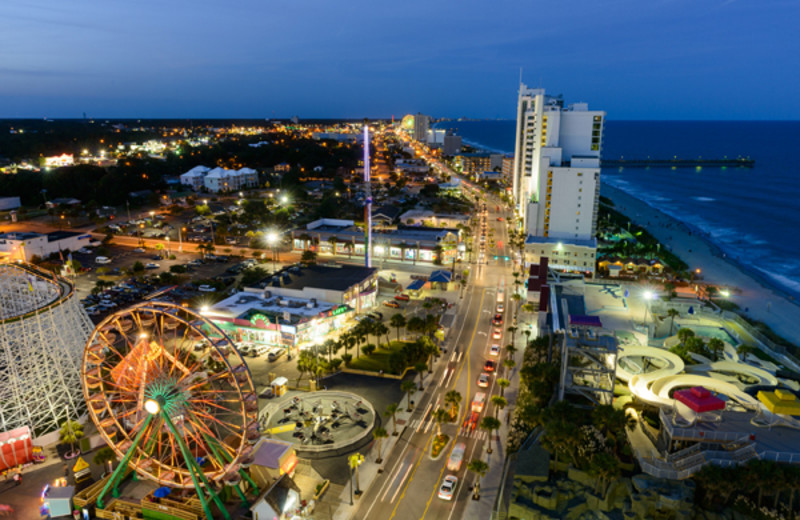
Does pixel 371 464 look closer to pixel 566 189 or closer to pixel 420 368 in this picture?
pixel 420 368

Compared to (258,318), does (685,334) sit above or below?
above

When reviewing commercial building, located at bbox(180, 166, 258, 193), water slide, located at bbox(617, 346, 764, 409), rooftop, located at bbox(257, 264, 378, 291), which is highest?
commercial building, located at bbox(180, 166, 258, 193)

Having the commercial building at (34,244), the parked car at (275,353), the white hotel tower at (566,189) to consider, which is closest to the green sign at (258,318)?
the parked car at (275,353)

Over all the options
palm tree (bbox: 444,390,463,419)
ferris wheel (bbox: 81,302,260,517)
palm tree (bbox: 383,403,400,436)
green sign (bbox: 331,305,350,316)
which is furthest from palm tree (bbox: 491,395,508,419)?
green sign (bbox: 331,305,350,316)

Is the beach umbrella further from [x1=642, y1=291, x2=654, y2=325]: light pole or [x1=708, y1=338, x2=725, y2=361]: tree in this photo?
[x1=642, y1=291, x2=654, y2=325]: light pole

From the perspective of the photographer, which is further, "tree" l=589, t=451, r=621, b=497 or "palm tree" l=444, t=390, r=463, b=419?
"palm tree" l=444, t=390, r=463, b=419

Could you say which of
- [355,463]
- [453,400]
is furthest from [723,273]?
[355,463]

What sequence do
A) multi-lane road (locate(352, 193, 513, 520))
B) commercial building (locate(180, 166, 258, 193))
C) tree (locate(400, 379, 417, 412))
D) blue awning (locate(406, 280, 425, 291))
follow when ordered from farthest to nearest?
commercial building (locate(180, 166, 258, 193)), blue awning (locate(406, 280, 425, 291)), tree (locate(400, 379, 417, 412)), multi-lane road (locate(352, 193, 513, 520))
